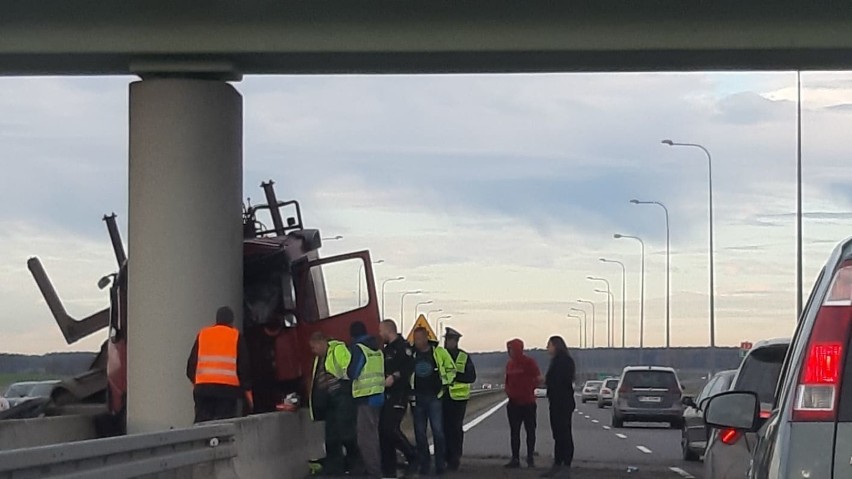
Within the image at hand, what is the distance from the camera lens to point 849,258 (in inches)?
201

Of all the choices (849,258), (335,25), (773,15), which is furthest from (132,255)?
(849,258)

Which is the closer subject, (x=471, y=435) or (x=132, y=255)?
(x=132, y=255)

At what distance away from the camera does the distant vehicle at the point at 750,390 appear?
10703 mm

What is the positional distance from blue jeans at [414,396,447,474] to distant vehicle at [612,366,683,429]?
59.2 feet

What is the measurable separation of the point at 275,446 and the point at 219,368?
4.42 feet

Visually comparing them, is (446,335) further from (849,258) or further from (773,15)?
(849,258)

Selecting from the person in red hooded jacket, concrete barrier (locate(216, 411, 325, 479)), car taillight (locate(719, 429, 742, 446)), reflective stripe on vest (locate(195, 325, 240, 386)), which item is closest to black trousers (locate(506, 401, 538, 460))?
the person in red hooded jacket

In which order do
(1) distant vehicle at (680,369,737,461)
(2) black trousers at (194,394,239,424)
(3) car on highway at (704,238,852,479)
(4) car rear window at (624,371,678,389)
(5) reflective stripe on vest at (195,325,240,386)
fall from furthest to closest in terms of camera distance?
(4) car rear window at (624,371,678,389) < (1) distant vehicle at (680,369,737,461) < (2) black trousers at (194,394,239,424) < (5) reflective stripe on vest at (195,325,240,386) < (3) car on highway at (704,238,852,479)

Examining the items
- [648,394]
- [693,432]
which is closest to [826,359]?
[693,432]

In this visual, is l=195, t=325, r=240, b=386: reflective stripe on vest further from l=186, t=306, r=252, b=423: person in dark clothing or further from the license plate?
the license plate

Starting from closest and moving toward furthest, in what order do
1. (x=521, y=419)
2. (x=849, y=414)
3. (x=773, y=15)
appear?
(x=849, y=414) < (x=773, y=15) < (x=521, y=419)

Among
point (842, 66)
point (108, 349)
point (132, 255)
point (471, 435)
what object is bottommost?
point (471, 435)

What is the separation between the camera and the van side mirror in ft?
20.7

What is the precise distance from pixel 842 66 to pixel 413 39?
17.3ft
